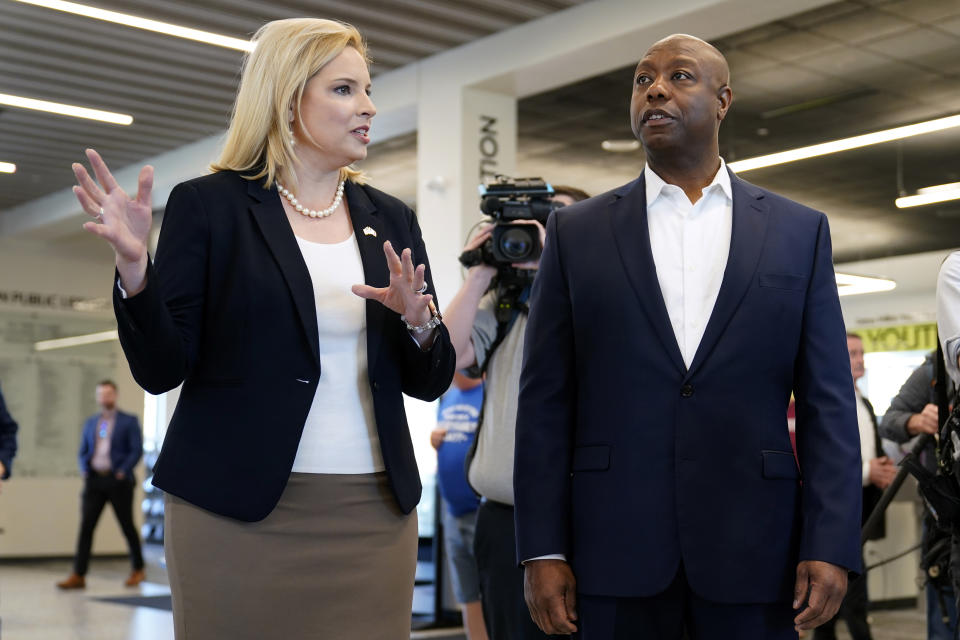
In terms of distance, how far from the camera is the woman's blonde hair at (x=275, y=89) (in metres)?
2.13

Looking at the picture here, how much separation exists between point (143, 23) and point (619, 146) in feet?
17.0

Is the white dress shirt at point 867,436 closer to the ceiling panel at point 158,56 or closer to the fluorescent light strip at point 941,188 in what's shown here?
A: the ceiling panel at point 158,56

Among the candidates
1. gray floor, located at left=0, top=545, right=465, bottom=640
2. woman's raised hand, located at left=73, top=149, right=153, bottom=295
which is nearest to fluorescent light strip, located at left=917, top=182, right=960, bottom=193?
gray floor, located at left=0, top=545, right=465, bottom=640

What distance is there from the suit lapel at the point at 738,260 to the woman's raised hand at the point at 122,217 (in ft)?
3.10

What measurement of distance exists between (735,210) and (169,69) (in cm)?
796

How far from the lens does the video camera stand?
2949mm

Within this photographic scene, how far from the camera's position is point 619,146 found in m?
11.3

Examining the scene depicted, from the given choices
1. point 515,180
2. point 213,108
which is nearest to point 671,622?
point 515,180

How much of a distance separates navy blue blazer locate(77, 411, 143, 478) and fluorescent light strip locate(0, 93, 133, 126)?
10.1 ft

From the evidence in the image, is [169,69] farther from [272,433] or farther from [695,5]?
[272,433]

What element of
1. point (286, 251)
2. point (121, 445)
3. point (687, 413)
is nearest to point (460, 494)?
point (286, 251)

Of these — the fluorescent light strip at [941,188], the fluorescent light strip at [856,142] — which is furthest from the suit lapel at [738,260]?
the fluorescent light strip at [941,188]

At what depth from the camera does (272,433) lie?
1.93m

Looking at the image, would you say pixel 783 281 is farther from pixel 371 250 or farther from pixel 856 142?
pixel 856 142
